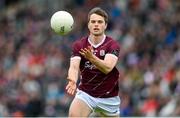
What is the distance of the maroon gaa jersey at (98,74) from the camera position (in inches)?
543

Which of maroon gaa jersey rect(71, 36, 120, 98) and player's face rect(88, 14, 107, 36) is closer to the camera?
player's face rect(88, 14, 107, 36)

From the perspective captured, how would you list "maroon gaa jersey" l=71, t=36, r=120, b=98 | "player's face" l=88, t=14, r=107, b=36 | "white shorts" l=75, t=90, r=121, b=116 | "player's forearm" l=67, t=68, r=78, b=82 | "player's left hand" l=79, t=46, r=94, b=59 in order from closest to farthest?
"player's left hand" l=79, t=46, r=94, b=59, "player's forearm" l=67, t=68, r=78, b=82, "player's face" l=88, t=14, r=107, b=36, "maroon gaa jersey" l=71, t=36, r=120, b=98, "white shorts" l=75, t=90, r=121, b=116

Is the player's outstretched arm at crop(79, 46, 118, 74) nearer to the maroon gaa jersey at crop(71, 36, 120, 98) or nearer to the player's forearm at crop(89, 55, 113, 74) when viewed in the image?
the player's forearm at crop(89, 55, 113, 74)

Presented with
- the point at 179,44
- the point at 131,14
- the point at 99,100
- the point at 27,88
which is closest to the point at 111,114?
the point at 99,100

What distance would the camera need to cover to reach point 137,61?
73.6 feet

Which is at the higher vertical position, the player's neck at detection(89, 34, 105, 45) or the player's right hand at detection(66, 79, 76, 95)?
the player's neck at detection(89, 34, 105, 45)

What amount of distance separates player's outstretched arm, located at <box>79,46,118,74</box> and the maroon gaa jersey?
14 centimetres

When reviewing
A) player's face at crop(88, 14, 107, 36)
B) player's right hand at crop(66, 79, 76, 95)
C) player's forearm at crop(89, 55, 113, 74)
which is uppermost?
player's face at crop(88, 14, 107, 36)

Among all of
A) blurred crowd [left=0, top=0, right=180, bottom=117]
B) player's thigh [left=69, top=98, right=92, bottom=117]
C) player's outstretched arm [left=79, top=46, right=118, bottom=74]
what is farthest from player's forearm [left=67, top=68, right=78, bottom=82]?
blurred crowd [left=0, top=0, right=180, bottom=117]

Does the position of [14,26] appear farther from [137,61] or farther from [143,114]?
[143,114]

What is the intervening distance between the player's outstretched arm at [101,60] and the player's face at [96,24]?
15.1 inches

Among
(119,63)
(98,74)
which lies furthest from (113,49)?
(119,63)

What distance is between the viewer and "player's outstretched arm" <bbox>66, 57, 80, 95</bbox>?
13030 millimetres

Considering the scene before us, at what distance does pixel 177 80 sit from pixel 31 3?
9615mm
